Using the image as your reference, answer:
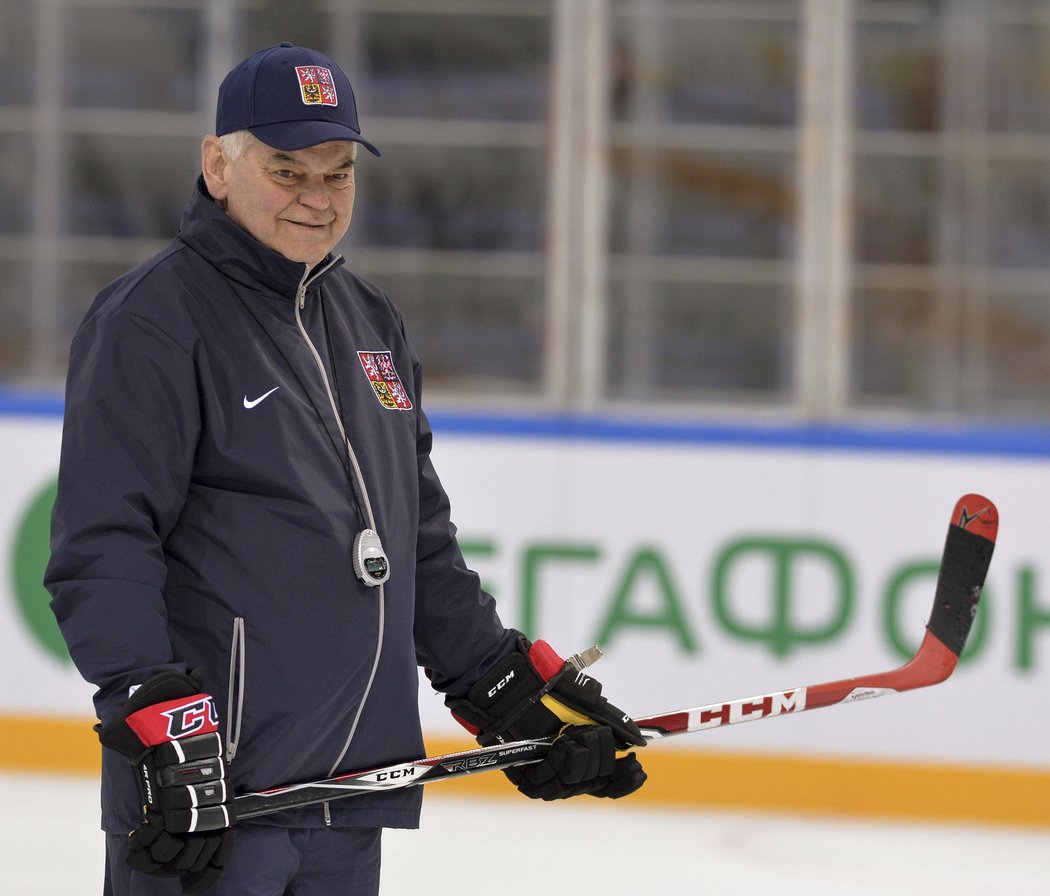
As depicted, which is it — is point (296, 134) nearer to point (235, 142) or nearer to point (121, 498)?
point (235, 142)

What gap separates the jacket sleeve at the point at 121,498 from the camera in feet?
4.51

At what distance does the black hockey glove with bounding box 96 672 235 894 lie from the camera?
4.49ft

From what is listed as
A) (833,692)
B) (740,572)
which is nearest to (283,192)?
(833,692)

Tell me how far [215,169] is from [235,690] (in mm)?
503

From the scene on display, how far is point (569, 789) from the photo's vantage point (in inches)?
70.1

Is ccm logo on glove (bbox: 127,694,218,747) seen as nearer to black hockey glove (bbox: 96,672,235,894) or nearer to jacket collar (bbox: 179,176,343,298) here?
black hockey glove (bbox: 96,672,235,894)

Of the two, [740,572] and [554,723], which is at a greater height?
[554,723]

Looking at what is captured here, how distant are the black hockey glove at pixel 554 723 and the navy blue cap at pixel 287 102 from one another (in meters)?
0.64

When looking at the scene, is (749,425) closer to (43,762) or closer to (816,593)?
(816,593)

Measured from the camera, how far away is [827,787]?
389 centimetres

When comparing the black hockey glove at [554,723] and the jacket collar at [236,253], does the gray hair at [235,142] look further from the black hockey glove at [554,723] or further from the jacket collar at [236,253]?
the black hockey glove at [554,723]

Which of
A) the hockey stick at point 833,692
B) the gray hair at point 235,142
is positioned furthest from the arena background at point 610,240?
the gray hair at point 235,142

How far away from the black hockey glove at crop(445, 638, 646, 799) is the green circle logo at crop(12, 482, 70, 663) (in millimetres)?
2433

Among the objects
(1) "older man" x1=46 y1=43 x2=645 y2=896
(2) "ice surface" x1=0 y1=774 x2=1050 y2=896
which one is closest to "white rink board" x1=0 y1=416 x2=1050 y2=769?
(2) "ice surface" x1=0 y1=774 x2=1050 y2=896
